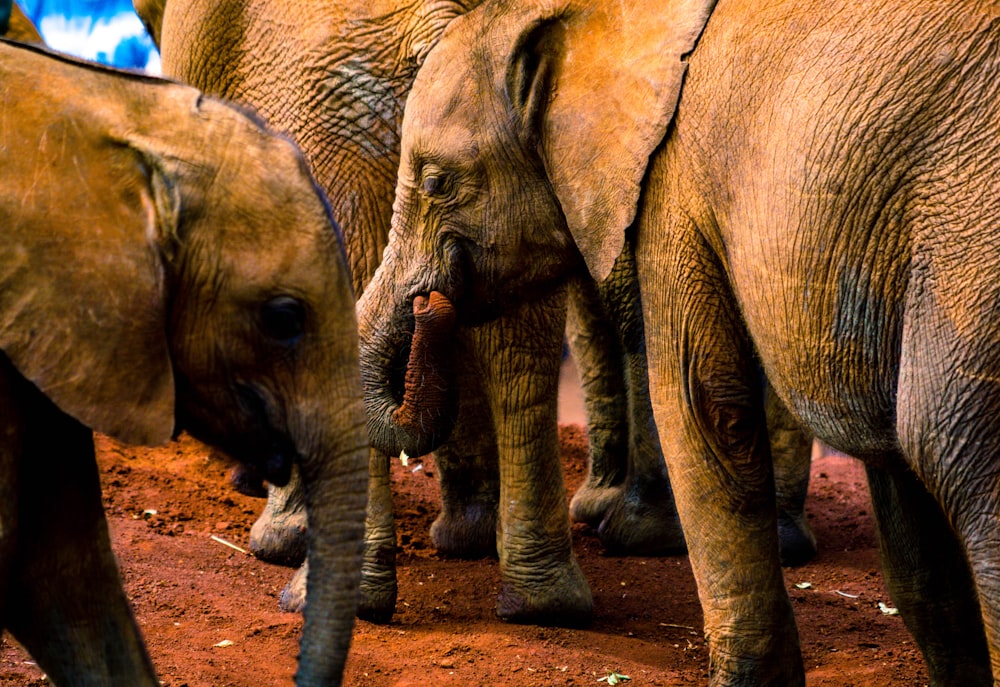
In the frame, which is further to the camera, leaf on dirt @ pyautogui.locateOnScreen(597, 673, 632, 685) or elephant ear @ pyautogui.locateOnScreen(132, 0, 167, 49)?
elephant ear @ pyautogui.locateOnScreen(132, 0, 167, 49)

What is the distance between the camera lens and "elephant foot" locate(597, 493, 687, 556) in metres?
6.36

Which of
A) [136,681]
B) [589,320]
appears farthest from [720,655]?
[589,320]

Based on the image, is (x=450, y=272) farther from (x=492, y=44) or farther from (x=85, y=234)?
(x=85, y=234)

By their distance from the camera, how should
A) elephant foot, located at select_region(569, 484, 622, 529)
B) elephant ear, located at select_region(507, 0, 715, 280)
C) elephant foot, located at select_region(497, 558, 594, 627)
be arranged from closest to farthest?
elephant ear, located at select_region(507, 0, 715, 280) < elephant foot, located at select_region(497, 558, 594, 627) < elephant foot, located at select_region(569, 484, 622, 529)

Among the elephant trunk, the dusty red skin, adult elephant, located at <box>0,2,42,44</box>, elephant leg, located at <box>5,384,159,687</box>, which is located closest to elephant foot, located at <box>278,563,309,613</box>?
the dusty red skin

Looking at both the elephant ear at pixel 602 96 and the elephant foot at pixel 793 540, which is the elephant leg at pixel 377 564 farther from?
the elephant foot at pixel 793 540

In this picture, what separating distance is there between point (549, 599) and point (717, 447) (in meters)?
1.41

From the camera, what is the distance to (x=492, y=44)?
442cm

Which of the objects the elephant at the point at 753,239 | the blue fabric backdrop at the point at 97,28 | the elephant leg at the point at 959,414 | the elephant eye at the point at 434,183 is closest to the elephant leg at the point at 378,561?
the elephant at the point at 753,239

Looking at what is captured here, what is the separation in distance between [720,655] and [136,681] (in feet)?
5.44

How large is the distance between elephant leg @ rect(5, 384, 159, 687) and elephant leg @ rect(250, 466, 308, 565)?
2.65m

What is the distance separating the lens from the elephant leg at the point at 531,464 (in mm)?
5297

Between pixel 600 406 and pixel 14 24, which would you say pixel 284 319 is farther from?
pixel 14 24

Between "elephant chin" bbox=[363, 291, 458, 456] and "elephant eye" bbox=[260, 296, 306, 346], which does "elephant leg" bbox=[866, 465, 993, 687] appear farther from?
"elephant eye" bbox=[260, 296, 306, 346]
